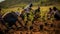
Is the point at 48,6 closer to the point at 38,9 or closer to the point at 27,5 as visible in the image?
the point at 38,9

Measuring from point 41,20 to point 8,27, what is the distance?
0.77 metres

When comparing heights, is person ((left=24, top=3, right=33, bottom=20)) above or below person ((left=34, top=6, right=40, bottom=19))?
above

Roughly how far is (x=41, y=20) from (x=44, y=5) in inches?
14.5

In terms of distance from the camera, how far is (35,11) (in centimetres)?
382

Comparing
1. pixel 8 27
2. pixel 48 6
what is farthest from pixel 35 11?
pixel 8 27

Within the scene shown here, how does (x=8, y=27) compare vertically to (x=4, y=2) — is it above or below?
below

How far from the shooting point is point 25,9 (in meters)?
3.85

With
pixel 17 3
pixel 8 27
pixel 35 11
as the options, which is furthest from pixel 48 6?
pixel 8 27

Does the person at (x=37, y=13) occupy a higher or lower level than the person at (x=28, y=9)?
lower

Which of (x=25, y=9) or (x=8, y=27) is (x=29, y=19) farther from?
(x=8, y=27)

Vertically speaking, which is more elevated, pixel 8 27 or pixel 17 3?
pixel 17 3

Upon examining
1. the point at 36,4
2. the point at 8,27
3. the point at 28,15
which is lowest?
the point at 8,27

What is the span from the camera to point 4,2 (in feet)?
12.9

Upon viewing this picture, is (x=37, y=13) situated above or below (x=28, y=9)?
below
